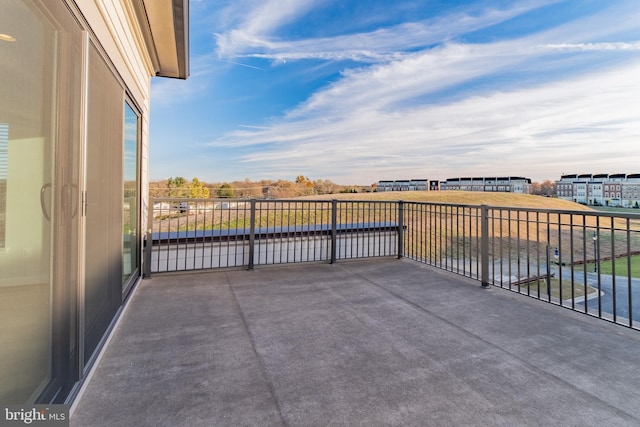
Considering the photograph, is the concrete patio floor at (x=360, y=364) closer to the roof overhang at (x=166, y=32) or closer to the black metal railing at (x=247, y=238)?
the black metal railing at (x=247, y=238)

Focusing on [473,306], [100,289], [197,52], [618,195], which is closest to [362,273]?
[473,306]

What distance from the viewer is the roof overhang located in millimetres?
3037

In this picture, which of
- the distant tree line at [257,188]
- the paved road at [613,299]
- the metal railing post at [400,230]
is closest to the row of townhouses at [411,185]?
the distant tree line at [257,188]

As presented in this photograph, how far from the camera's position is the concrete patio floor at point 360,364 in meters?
1.47

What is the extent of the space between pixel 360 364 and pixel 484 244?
2630mm

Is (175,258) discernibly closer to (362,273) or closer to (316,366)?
(362,273)

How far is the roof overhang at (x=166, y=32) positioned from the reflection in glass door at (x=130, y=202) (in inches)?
39.4

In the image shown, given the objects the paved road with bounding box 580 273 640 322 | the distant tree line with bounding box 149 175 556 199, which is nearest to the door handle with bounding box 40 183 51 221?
the paved road with bounding box 580 273 640 322

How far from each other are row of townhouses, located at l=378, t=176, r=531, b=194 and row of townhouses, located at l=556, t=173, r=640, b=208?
3706 millimetres

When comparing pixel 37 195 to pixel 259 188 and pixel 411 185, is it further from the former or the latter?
pixel 411 185

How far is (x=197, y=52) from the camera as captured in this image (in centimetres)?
920

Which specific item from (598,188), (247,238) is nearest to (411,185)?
(598,188)

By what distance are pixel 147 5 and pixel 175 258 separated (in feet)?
10.1

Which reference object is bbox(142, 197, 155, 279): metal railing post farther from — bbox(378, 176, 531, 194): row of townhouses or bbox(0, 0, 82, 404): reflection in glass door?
bbox(378, 176, 531, 194): row of townhouses
